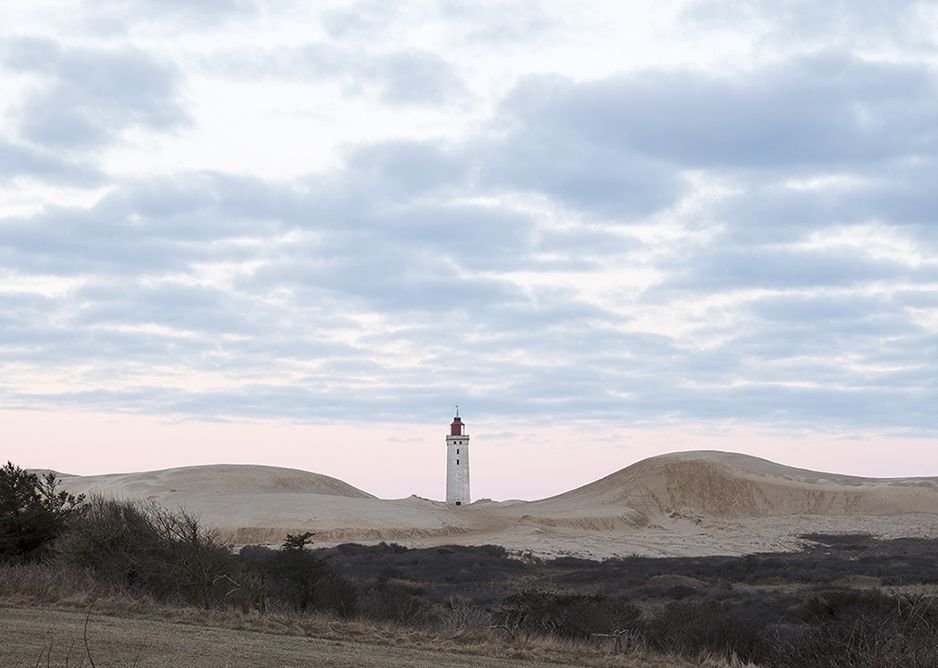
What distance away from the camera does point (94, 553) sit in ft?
84.6

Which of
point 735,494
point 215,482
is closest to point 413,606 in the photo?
point 215,482

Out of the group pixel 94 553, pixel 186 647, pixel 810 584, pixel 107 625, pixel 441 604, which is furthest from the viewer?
pixel 810 584

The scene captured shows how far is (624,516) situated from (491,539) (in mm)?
24610

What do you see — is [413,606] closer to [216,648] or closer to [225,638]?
[225,638]

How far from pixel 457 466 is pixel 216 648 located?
84.1 m

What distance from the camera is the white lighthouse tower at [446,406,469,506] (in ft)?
324

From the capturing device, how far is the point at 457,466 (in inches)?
3912

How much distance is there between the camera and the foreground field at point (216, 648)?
1391cm

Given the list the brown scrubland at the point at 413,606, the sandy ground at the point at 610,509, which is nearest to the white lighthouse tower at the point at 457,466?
the sandy ground at the point at 610,509

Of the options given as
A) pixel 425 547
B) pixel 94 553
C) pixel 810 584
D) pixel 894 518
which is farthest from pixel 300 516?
pixel 894 518

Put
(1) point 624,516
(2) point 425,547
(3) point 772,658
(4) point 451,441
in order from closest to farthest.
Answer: (3) point 772,658 → (2) point 425,547 → (1) point 624,516 → (4) point 451,441

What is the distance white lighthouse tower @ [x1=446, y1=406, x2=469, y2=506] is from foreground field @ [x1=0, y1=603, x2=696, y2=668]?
79.2 m

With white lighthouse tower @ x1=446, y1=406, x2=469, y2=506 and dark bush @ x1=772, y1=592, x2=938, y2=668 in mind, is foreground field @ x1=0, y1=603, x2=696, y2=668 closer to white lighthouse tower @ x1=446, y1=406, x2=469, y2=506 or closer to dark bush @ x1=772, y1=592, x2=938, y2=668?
dark bush @ x1=772, y1=592, x2=938, y2=668

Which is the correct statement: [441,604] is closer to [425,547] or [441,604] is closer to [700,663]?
[700,663]
